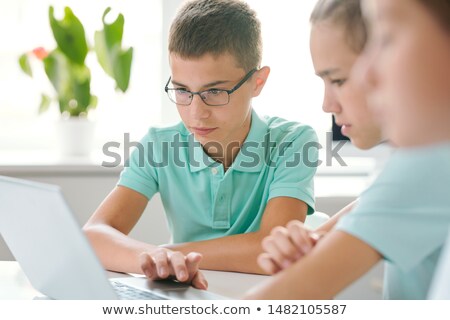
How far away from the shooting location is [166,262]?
1.30 meters

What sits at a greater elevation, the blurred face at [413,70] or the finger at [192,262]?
the blurred face at [413,70]

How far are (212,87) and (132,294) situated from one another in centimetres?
62

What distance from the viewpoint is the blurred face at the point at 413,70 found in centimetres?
74

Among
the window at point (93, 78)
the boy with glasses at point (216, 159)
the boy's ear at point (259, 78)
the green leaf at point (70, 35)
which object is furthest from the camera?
the window at point (93, 78)

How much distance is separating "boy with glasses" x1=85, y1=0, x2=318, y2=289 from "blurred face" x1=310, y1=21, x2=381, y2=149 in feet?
1.25

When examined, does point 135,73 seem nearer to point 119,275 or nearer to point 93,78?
point 93,78

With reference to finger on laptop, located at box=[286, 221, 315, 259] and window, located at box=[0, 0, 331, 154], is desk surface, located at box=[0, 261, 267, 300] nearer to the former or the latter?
finger on laptop, located at box=[286, 221, 315, 259]

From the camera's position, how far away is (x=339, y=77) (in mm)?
1275

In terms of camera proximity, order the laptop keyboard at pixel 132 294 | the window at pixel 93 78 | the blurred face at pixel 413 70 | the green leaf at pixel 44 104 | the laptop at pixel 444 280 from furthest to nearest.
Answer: the window at pixel 93 78
the green leaf at pixel 44 104
the laptop keyboard at pixel 132 294
the blurred face at pixel 413 70
the laptop at pixel 444 280

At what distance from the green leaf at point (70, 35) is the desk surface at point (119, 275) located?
140 centimetres

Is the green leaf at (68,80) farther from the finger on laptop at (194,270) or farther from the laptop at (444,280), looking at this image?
the laptop at (444,280)

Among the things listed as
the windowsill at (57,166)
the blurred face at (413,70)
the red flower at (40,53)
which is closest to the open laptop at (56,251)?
the blurred face at (413,70)

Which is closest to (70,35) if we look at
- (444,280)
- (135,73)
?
(135,73)
